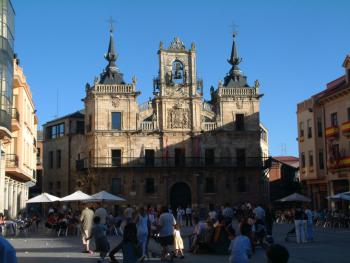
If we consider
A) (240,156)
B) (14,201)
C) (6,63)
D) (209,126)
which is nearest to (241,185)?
(240,156)

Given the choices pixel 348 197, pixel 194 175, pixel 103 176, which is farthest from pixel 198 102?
pixel 348 197

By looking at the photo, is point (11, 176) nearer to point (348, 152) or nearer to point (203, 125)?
point (203, 125)

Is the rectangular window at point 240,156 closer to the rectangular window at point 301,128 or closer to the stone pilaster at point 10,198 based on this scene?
the rectangular window at point 301,128

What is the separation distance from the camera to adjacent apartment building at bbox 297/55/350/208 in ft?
134

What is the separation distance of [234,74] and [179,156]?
33.7ft

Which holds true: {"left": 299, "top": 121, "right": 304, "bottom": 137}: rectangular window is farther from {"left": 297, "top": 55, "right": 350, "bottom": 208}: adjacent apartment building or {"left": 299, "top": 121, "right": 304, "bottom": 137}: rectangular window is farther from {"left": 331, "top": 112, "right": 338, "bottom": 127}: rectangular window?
{"left": 331, "top": 112, "right": 338, "bottom": 127}: rectangular window

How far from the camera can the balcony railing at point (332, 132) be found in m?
41.8

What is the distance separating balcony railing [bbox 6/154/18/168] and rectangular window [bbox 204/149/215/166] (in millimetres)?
20859

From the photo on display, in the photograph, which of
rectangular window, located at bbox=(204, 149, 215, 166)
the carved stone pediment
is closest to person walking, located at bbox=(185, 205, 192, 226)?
rectangular window, located at bbox=(204, 149, 215, 166)

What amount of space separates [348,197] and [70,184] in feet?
111

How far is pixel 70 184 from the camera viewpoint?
Answer: 189 feet

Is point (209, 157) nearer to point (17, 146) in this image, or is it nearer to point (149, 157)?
point (149, 157)

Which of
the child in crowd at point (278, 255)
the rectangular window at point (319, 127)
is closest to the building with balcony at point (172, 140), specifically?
the rectangular window at point (319, 127)

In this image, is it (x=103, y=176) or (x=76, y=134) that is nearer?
(x=103, y=176)
